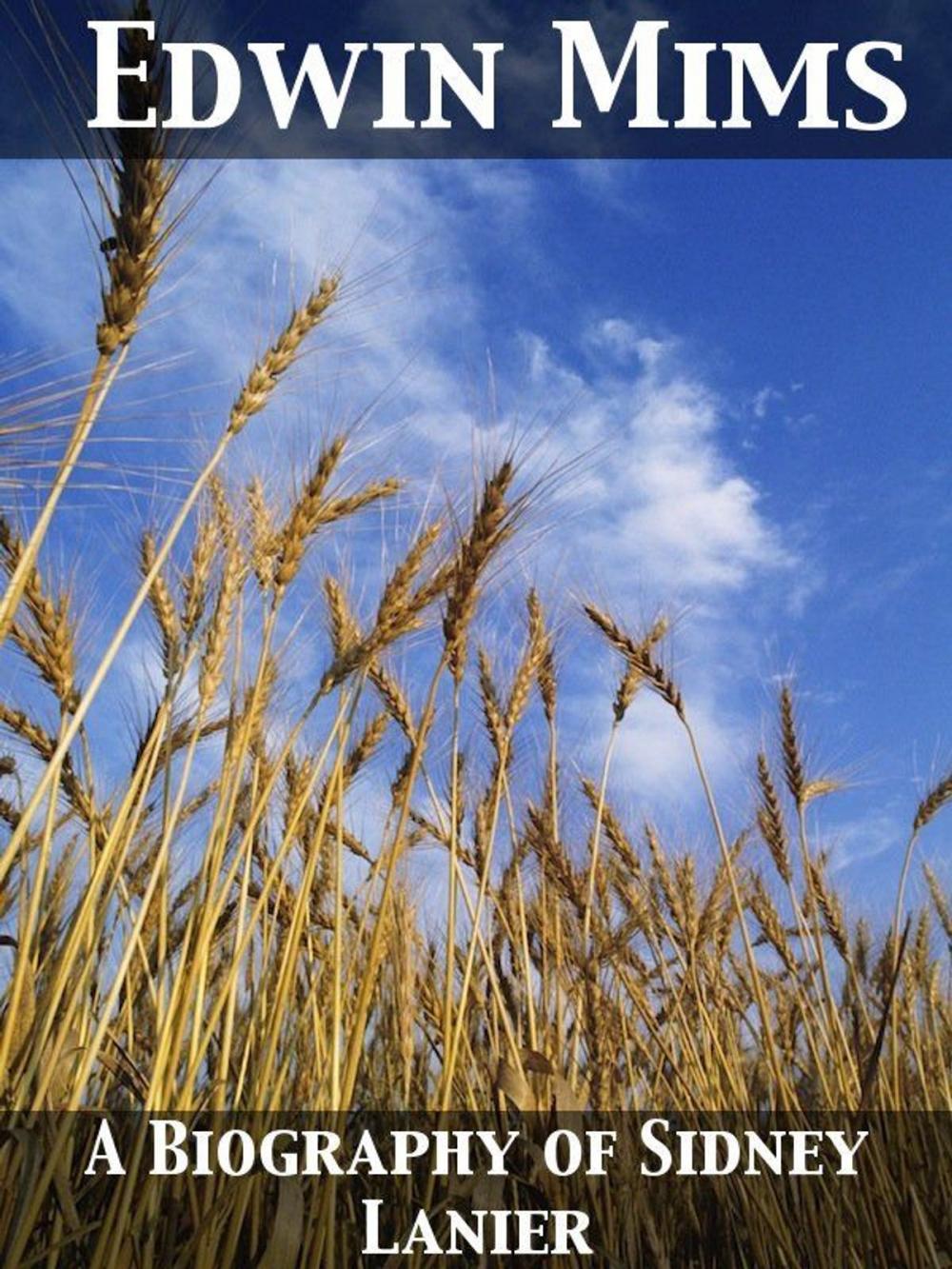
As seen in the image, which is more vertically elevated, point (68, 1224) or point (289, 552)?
point (289, 552)

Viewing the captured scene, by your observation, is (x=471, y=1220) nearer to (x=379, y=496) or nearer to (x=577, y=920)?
(x=577, y=920)

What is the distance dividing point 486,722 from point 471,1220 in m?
1.13

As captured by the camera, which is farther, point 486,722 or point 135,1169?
point 486,722

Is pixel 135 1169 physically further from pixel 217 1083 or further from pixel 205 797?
pixel 205 797

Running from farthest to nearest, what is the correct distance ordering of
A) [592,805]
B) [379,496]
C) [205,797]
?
[592,805] → [205,797] → [379,496]

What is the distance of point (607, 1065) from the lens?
2.56m

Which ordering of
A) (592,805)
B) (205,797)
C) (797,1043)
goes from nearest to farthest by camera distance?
(205,797) < (592,805) < (797,1043)

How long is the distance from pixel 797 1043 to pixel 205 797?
2556mm

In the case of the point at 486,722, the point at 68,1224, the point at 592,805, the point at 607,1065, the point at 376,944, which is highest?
the point at 592,805

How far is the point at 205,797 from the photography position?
2.73 m

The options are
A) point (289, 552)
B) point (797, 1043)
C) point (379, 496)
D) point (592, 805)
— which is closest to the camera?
point (289, 552)

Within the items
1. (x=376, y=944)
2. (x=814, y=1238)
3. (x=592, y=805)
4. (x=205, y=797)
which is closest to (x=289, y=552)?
(x=376, y=944)

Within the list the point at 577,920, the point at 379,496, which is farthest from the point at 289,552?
the point at 577,920

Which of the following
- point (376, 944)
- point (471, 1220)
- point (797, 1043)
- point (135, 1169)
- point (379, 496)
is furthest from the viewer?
point (797, 1043)
